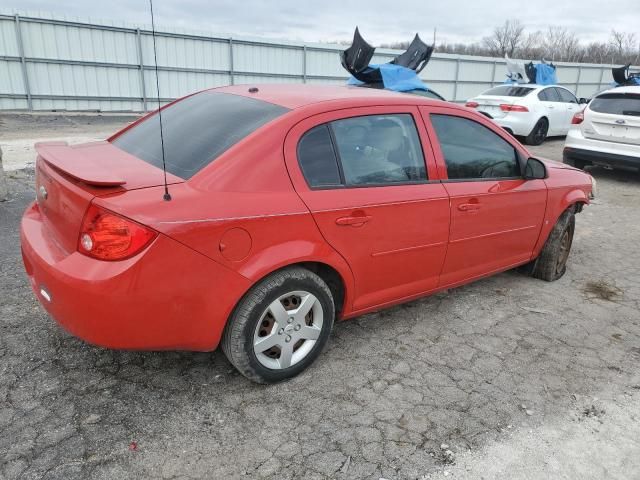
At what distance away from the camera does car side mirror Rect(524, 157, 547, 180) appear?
398 cm

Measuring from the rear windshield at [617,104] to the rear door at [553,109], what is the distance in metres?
4.38

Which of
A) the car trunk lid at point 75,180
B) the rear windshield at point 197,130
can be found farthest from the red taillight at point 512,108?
the car trunk lid at point 75,180

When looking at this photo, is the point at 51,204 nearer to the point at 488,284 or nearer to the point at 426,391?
the point at 426,391

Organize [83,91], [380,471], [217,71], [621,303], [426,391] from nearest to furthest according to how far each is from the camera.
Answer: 1. [380,471]
2. [426,391]
3. [621,303]
4. [83,91]
5. [217,71]

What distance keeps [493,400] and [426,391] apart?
0.37 meters

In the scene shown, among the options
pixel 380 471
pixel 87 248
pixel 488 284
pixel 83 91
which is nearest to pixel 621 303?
pixel 488 284

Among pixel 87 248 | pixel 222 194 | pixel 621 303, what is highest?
pixel 222 194

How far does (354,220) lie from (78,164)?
4.97ft

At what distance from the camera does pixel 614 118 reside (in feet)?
28.4

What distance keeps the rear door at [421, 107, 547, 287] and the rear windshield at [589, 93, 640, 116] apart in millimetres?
5701

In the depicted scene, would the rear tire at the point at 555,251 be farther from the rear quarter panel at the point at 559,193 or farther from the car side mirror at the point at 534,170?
the car side mirror at the point at 534,170

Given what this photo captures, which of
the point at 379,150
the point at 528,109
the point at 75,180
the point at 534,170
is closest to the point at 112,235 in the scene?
the point at 75,180

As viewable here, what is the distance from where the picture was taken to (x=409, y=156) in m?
3.37

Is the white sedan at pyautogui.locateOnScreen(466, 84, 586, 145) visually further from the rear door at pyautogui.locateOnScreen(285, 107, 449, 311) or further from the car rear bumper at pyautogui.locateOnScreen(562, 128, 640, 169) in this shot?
the rear door at pyautogui.locateOnScreen(285, 107, 449, 311)
